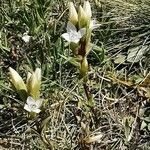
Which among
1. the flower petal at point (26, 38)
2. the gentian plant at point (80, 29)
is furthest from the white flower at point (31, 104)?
the flower petal at point (26, 38)

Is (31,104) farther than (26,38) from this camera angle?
No

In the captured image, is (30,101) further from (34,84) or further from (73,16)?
(73,16)

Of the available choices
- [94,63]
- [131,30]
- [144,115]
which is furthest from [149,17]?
[144,115]

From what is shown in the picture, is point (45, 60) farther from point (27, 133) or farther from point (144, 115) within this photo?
point (144, 115)

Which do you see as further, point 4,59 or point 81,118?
point 4,59

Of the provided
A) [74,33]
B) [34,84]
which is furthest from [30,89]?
[74,33]

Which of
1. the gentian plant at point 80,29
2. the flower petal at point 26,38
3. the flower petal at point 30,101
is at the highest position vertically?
the gentian plant at point 80,29

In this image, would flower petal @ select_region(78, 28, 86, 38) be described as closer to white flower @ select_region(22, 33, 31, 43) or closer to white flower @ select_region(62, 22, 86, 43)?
white flower @ select_region(62, 22, 86, 43)

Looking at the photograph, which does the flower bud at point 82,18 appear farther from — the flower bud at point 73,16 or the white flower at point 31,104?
the white flower at point 31,104

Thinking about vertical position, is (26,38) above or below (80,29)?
below

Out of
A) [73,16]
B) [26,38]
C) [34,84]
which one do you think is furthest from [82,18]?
[26,38]

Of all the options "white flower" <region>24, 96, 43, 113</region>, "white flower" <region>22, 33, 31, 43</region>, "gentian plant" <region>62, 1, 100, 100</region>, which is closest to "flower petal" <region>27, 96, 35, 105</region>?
"white flower" <region>24, 96, 43, 113</region>
